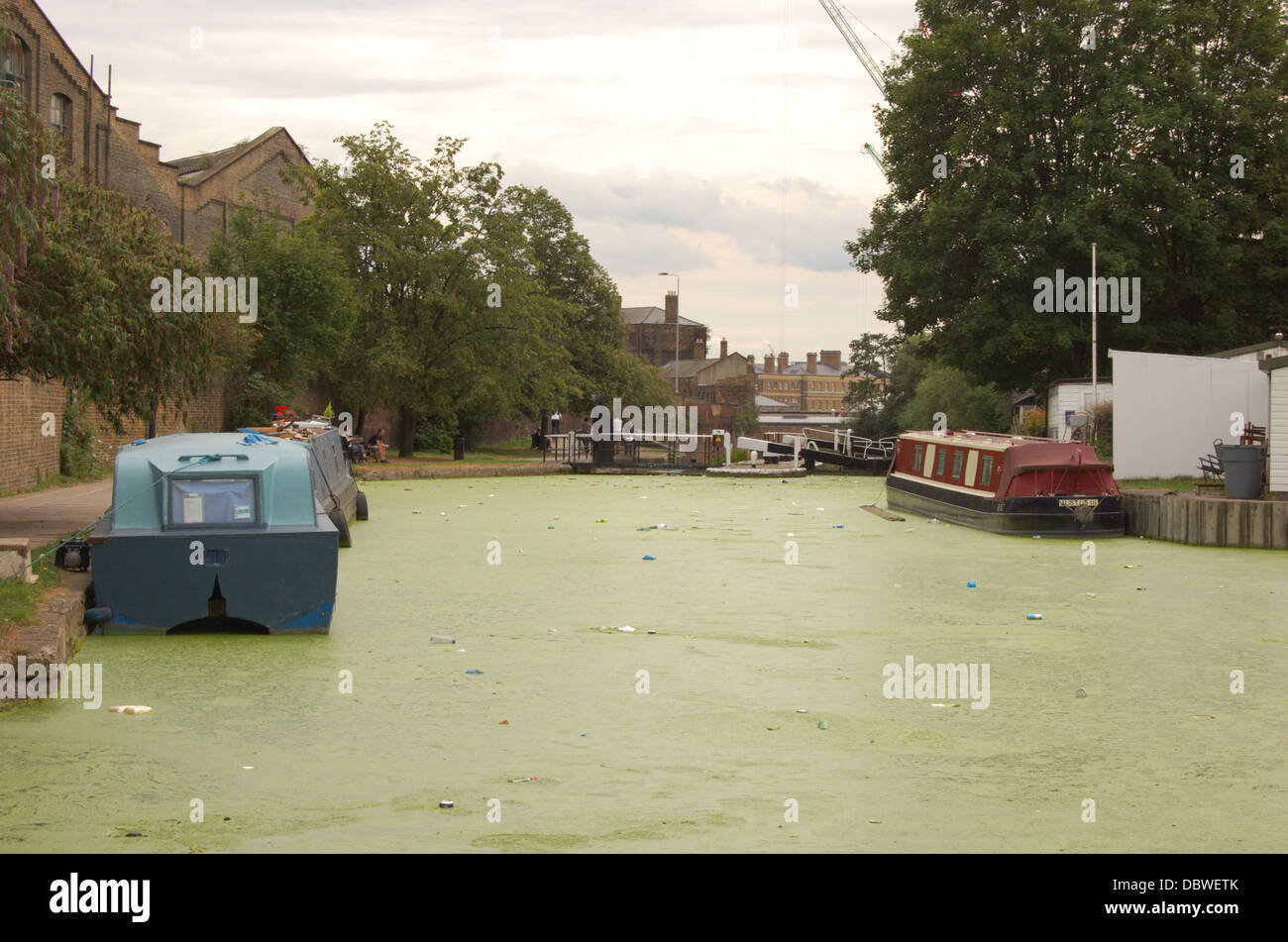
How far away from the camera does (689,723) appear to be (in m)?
8.35

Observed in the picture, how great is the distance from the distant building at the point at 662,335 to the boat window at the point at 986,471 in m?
98.3

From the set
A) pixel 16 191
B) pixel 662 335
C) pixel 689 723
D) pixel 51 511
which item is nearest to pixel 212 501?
pixel 16 191

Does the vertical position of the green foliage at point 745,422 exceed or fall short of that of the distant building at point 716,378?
it falls short

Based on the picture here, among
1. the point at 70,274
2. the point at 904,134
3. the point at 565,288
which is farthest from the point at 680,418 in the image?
the point at 70,274

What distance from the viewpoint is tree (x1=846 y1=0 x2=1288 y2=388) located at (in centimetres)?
3456

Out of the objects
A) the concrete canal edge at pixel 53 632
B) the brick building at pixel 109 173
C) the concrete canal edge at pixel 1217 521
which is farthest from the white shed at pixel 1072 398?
the concrete canal edge at pixel 53 632

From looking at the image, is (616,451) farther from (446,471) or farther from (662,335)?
(662,335)

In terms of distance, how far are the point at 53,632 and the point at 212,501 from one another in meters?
2.12

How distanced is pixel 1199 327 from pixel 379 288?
74.1 feet

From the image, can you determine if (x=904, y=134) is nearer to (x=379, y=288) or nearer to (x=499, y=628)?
(x=379, y=288)

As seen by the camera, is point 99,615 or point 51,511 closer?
point 99,615

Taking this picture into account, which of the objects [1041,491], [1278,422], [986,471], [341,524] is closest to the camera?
[341,524]

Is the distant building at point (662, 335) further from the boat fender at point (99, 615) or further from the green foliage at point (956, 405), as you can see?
the boat fender at point (99, 615)

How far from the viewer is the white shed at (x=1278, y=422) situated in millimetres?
20359
